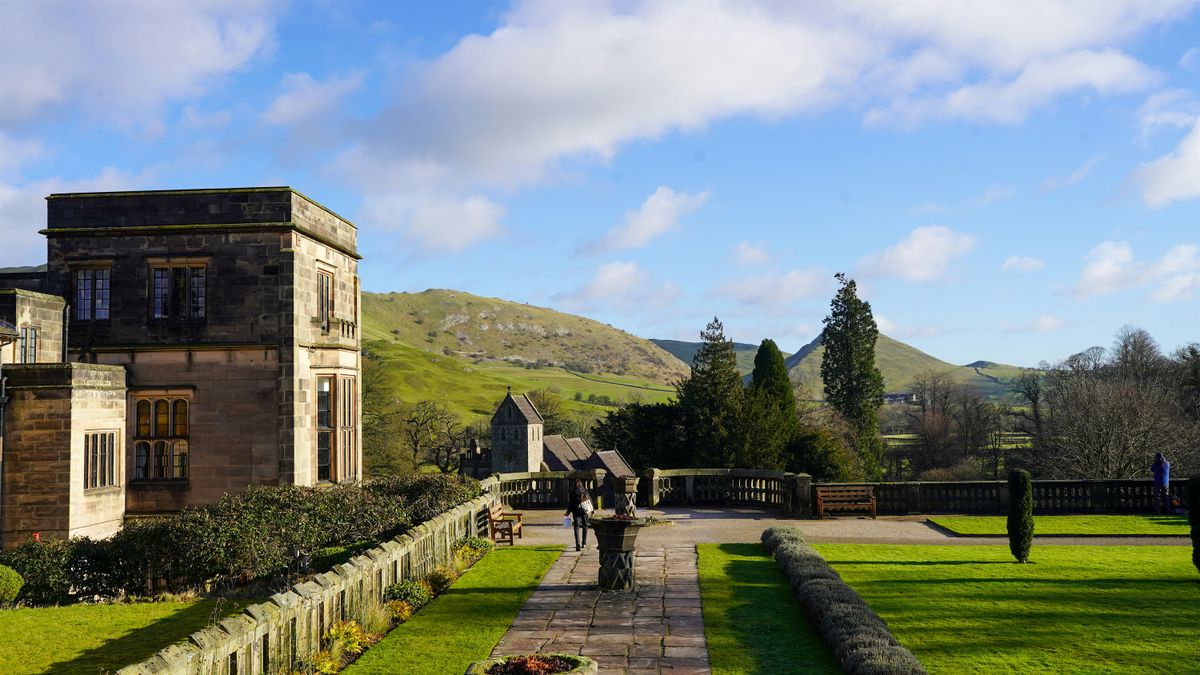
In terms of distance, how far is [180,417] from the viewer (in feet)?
80.4

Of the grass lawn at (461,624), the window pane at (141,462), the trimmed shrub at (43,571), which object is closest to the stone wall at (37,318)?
the window pane at (141,462)

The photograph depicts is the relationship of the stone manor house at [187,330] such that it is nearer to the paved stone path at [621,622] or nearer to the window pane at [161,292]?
the window pane at [161,292]

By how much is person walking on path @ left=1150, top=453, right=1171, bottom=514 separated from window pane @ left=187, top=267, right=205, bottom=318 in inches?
1078

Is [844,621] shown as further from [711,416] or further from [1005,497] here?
[711,416]

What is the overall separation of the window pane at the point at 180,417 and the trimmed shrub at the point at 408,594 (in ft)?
36.6

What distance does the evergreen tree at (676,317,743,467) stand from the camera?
41.6 m

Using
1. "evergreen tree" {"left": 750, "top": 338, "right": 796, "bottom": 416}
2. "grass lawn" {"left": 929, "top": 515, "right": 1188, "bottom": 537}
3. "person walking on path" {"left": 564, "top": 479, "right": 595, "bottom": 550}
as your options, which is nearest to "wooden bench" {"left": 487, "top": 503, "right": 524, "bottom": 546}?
"person walking on path" {"left": 564, "top": 479, "right": 595, "bottom": 550}

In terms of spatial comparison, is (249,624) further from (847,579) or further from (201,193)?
(201,193)

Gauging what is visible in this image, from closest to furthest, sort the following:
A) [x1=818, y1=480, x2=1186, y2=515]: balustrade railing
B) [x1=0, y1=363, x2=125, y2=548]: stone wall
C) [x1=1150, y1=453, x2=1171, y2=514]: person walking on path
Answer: [x1=0, y1=363, x2=125, y2=548]: stone wall
[x1=1150, y1=453, x2=1171, y2=514]: person walking on path
[x1=818, y1=480, x2=1186, y2=515]: balustrade railing

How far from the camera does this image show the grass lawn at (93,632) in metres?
14.1

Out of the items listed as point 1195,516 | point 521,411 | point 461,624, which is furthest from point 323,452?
point 521,411

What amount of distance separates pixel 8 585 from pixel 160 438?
270 inches

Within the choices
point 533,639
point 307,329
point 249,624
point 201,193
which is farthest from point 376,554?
point 201,193

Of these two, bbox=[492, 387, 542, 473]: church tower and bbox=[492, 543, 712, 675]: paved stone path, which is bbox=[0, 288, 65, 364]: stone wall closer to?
bbox=[492, 543, 712, 675]: paved stone path
